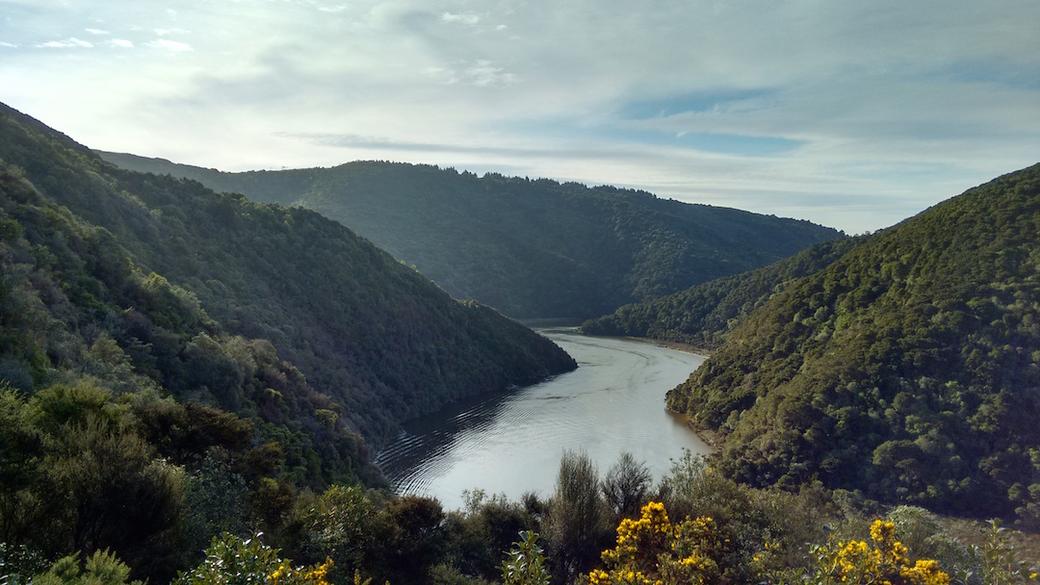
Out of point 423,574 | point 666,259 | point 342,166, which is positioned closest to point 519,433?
point 423,574

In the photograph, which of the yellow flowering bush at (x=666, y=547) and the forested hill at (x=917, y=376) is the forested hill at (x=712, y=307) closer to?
the forested hill at (x=917, y=376)

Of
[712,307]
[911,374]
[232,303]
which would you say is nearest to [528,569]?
[232,303]

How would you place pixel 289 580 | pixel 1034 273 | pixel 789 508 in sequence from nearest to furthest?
pixel 289 580
pixel 789 508
pixel 1034 273

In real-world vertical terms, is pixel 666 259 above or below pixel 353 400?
above

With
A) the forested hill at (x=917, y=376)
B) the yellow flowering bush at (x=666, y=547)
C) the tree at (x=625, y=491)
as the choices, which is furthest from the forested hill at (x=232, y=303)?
the forested hill at (x=917, y=376)

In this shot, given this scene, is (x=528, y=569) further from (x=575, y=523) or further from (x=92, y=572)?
(x=575, y=523)

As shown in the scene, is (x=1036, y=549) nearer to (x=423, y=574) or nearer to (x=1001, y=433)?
(x=1001, y=433)

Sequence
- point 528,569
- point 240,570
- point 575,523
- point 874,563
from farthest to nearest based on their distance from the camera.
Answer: point 575,523 < point 240,570 < point 528,569 < point 874,563
